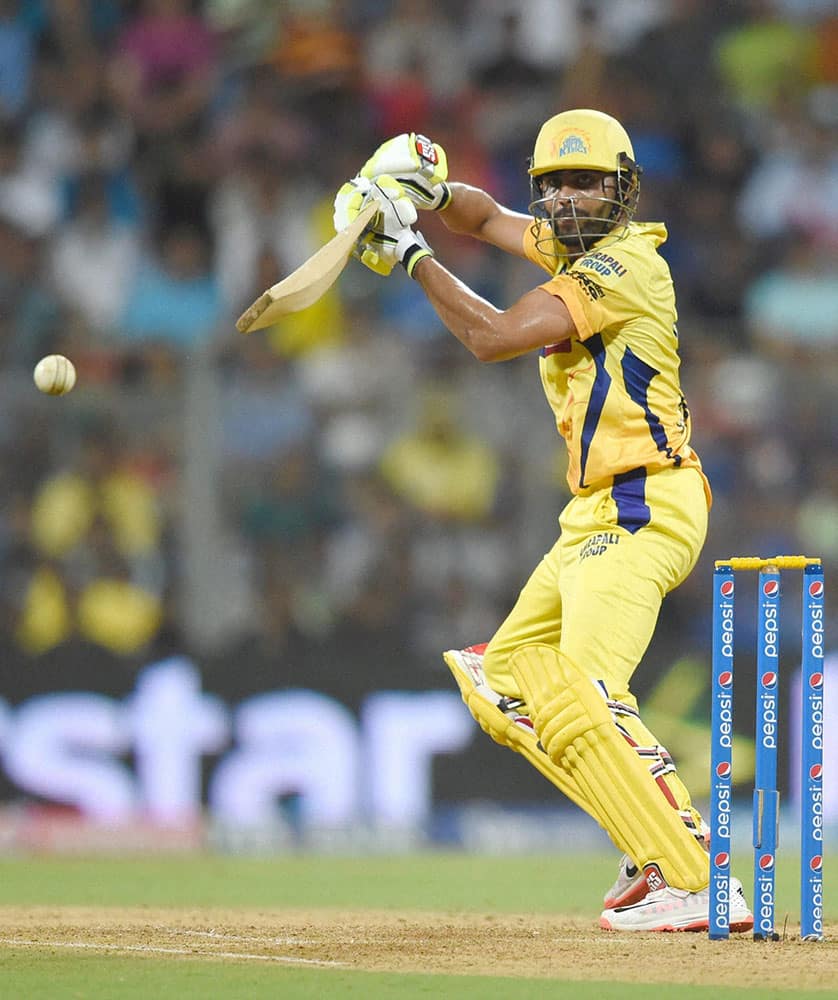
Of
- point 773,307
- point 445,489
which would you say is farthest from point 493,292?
point 773,307

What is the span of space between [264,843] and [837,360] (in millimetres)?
3830

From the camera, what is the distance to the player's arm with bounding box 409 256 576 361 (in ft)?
16.5

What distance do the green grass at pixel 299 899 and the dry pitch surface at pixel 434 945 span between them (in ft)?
0.34

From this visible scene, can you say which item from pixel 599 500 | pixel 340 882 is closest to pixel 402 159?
pixel 599 500

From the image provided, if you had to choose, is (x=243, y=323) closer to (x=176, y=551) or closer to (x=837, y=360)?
(x=176, y=551)

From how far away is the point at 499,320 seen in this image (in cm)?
505

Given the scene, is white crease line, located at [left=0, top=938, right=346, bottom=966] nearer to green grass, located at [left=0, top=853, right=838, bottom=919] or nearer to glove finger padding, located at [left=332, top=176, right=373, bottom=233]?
green grass, located at [left=0, top=853, right=838, bottom=919]

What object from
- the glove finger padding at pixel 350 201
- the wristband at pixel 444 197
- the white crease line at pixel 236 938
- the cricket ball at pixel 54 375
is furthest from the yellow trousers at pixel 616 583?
the cricket ball at pixel 54 375

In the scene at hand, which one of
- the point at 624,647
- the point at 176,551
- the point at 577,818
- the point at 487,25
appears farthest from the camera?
the point at 487,25

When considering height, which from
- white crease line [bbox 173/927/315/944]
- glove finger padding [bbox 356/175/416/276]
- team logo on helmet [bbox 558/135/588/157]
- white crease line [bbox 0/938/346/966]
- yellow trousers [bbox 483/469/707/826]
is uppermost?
team logo on helmet [bbox 558/135/588/157]

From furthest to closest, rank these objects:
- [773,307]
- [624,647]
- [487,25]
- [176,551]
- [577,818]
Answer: [487,25]
[773,307]
[577,818]
[176,551]
[624,647]

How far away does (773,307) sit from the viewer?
1068 centimetres

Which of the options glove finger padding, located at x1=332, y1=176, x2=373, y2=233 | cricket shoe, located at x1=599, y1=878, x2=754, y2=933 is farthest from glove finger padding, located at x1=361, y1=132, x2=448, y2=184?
cricket shoe, located at x1=599, y1=878, x2=754, y2=933

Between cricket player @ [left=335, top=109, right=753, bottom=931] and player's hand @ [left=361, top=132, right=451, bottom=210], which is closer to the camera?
cricket player @ [left=335, top=109, right=753, bottom=931]
